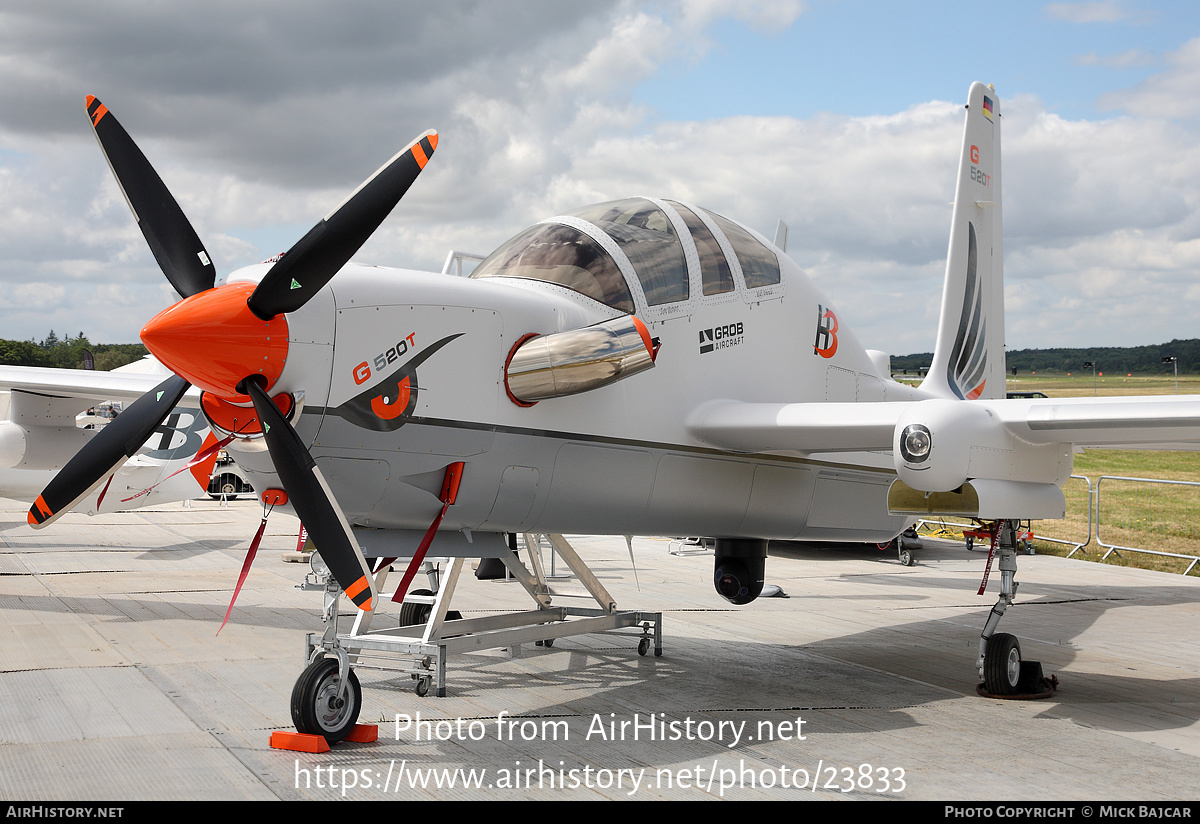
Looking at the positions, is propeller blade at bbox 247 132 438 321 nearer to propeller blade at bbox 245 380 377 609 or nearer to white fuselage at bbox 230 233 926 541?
white fuselage at bbox 230 233 926 541

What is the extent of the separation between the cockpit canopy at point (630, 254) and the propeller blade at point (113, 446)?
2458 mm

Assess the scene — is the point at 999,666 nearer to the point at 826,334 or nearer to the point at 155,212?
the point at 826,334

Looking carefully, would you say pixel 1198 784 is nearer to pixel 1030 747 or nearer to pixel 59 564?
pixel 1030 747

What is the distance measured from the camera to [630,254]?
706 cm

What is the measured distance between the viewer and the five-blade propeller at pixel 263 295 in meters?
5.01

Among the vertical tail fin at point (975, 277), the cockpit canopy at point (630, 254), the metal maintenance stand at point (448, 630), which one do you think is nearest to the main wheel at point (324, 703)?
the metal maintenance stand at point (448, 630)

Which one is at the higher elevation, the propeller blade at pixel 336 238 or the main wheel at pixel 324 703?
the propeller blade at pixel 336 238

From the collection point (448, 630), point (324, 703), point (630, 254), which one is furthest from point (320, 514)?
point (630, 254)

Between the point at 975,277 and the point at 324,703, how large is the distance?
29.6 feet

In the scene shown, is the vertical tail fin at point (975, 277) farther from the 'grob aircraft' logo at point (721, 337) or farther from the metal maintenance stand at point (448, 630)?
the metal maintenance stand at point (448, 630)

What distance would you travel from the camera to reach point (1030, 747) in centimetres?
631

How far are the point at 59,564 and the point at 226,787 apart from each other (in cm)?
1290

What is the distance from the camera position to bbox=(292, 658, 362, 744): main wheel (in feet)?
19.2

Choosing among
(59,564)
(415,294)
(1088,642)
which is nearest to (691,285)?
(415,294)
